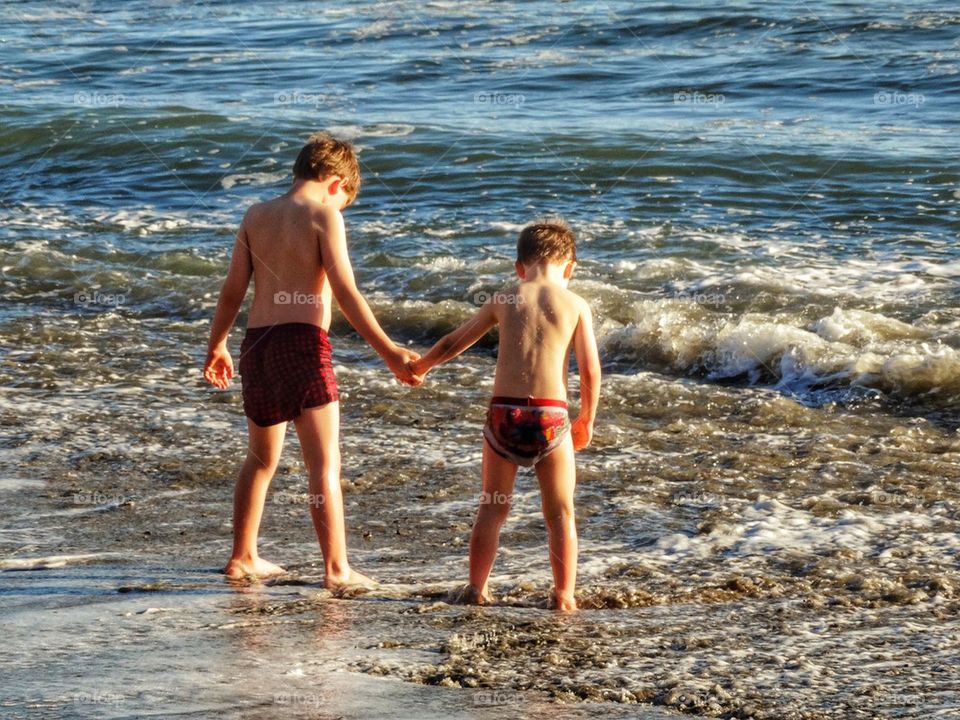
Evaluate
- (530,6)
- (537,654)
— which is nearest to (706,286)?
(537,654)

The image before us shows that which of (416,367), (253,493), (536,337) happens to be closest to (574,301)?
(536,337)

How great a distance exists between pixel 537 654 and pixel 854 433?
341 centimetres

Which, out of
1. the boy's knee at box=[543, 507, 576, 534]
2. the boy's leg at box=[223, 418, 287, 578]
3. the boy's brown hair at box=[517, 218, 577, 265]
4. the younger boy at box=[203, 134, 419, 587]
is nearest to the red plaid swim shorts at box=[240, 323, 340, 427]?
the younger boy at box=[203, 134, 419, 587]

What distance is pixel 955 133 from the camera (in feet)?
44.2

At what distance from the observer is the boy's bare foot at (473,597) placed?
4.57m

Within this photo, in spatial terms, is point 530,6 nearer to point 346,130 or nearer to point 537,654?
point 346,130

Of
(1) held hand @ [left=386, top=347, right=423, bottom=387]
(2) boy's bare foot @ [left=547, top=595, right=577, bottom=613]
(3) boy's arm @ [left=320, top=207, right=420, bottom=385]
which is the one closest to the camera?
(2) boy's bare foot @ [left=547, top=595, right=577, bottom=613]

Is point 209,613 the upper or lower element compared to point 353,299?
lower

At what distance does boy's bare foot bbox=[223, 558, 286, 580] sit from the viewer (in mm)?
4797

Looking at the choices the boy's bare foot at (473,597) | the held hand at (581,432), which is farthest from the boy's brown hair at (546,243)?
the boy's bare foot at (473,597)

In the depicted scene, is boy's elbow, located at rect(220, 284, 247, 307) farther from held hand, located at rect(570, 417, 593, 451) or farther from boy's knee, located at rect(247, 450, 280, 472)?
held hand, located at rect(570, 417, 593, 451)

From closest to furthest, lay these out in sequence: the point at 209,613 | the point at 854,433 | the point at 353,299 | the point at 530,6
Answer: the point at 209,613 → the point at 353,299 → the point at 854,433 → the point at 530,6

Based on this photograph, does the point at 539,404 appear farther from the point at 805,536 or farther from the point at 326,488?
the point at 805,536

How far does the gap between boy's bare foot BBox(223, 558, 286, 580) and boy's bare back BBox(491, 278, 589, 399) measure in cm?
109
